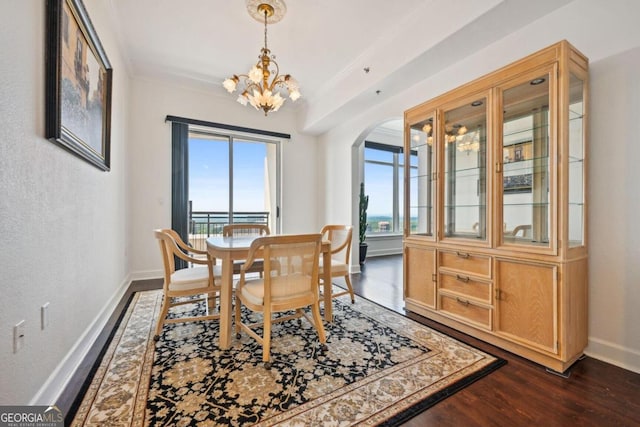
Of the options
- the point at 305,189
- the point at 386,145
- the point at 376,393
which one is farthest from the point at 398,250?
the point at 376,393

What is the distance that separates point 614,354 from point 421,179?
2.00m

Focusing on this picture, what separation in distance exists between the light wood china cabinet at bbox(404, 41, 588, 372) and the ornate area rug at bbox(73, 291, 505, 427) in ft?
1.21

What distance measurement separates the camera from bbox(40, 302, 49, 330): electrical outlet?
4.70ft

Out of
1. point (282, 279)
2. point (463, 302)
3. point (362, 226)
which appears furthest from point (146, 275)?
point (463, 302)

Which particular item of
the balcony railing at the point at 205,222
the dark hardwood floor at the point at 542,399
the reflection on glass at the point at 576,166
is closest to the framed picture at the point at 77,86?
the balcony railing at the point at 205,222

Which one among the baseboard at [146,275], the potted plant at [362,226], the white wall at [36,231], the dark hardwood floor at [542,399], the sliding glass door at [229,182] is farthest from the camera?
the potted plant at [362,226]

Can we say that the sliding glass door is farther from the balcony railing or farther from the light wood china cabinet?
the light wood china cabinet

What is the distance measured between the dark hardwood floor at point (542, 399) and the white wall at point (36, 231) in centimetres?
191

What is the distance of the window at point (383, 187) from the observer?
23.2ft

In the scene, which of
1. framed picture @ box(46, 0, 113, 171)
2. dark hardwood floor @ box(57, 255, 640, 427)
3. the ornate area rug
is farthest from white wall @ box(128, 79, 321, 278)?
dark hardwood floor @ box(57, 255, 640, 427)

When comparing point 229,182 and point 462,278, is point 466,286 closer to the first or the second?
point 462,278

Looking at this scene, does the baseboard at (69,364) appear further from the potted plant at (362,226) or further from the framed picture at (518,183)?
the potted plant at (362,226)

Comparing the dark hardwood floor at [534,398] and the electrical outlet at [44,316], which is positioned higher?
the electrical outlet at [44,316]

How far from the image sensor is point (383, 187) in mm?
7266
